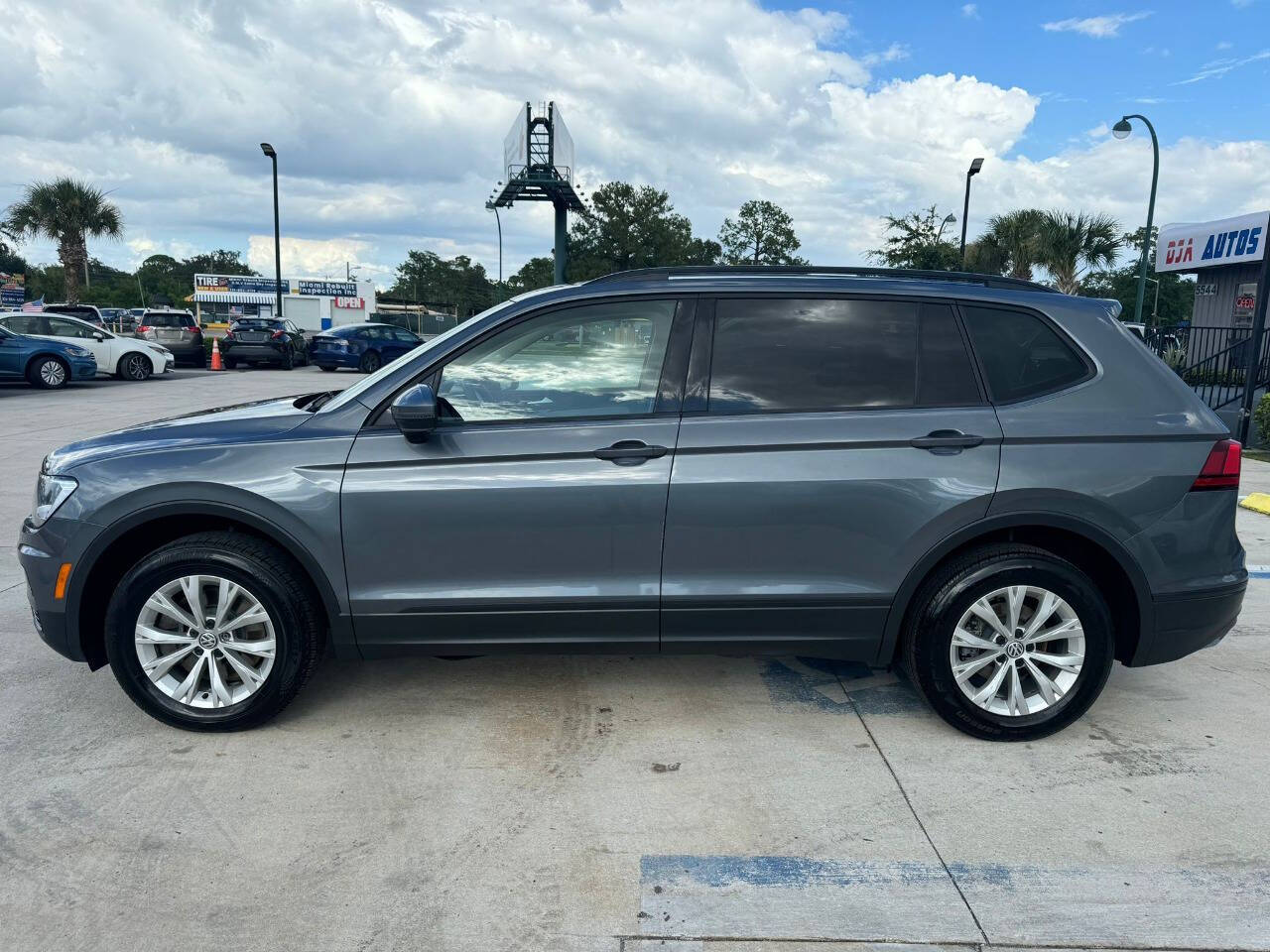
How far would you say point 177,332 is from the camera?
2647cm

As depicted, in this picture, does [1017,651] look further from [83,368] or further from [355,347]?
[355,347]

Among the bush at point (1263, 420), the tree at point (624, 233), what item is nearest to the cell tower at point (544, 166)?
the tree at point (624, 233)

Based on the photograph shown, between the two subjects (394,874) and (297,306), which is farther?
(297,306)

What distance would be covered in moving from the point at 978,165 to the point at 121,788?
3345cm

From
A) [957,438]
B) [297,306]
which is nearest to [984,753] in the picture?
[957,438]

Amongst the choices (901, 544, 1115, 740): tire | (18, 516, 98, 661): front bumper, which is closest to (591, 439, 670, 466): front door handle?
(901, 544, 1115, 740): tire

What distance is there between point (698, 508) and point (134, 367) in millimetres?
22030

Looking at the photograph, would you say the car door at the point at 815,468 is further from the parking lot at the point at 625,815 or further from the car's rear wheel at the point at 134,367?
the car's rear wheel at the point at 134,367

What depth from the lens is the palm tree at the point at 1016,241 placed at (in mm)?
31750

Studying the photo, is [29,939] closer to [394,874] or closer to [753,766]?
[394,874]

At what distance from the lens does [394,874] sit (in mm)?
2881

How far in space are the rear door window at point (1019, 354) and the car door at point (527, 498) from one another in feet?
3.86

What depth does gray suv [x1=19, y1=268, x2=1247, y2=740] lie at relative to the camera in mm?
3576

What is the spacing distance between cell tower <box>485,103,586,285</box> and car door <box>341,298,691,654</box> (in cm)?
3865
